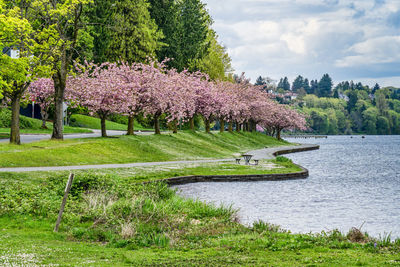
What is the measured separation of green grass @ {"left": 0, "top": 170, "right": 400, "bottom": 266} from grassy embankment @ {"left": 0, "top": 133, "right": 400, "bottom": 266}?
1.0 inches

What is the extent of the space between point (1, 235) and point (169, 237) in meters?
4.83

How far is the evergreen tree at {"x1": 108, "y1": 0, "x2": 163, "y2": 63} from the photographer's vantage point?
2216 inches

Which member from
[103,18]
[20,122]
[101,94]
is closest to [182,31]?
[103,18]

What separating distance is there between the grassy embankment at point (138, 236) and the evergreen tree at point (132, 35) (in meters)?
34.7

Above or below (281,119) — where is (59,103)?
above

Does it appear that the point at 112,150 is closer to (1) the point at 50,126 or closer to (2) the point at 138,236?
(2) the point at 138,236

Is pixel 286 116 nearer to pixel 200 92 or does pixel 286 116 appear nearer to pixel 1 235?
pixel 200 92

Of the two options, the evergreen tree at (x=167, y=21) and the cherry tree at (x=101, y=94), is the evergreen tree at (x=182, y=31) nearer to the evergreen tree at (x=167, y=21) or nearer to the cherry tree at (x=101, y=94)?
the evergreen tree at (x=167, y=21)

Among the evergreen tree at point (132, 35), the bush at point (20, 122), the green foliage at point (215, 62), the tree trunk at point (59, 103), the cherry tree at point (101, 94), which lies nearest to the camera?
the tree trunk at point (59, 103)

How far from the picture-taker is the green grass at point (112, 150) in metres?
31.5

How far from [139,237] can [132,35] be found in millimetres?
45364

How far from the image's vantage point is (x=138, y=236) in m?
14.3

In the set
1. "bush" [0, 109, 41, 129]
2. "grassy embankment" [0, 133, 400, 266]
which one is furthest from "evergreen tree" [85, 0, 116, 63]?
"grassy embankment" [0, 133, 400, 266]

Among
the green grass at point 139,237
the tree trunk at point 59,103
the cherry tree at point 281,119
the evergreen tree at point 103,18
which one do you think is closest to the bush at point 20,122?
the evergreen tree at point 103,18
